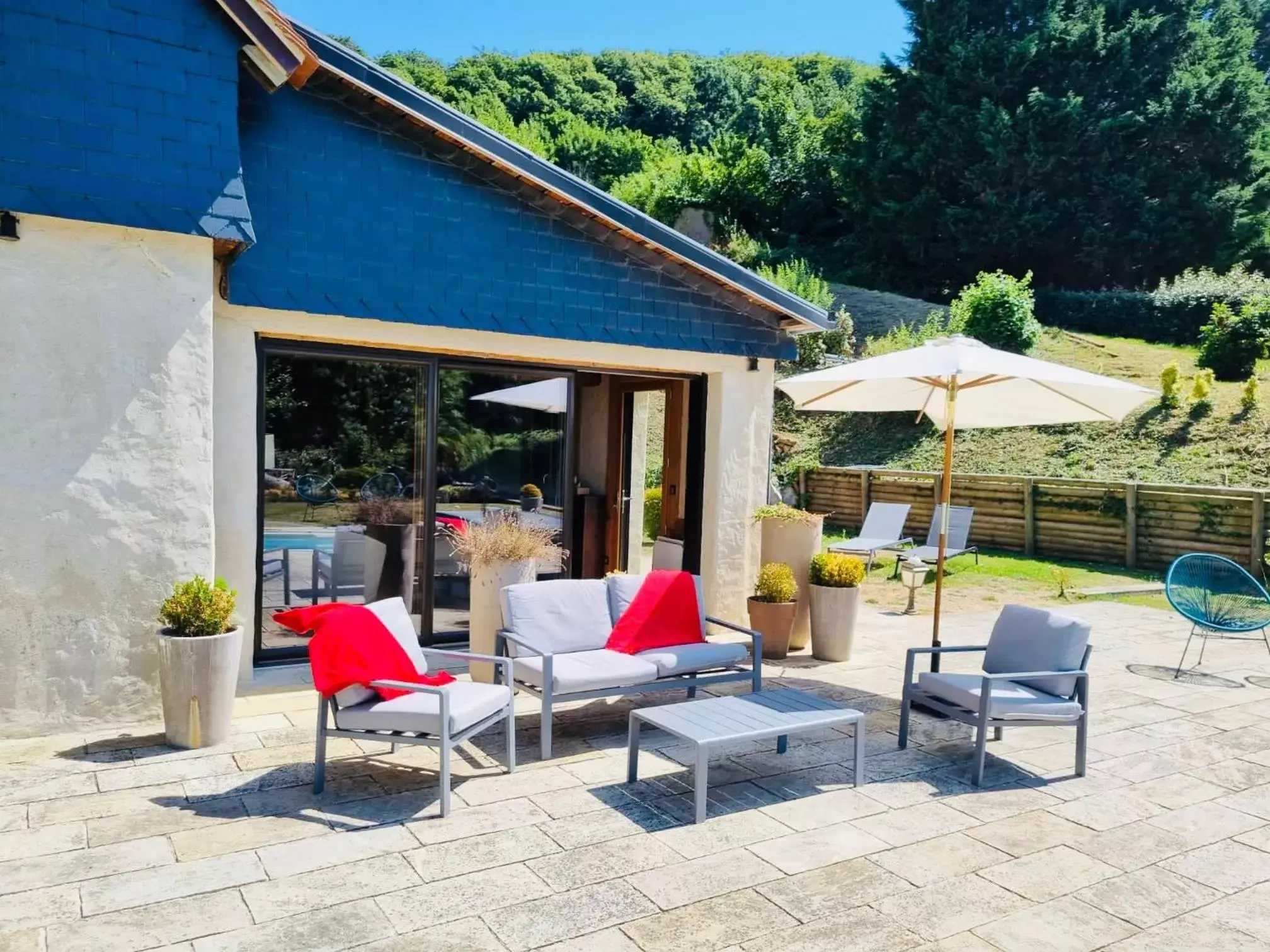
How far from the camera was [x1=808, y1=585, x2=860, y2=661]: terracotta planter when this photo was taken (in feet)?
24.8

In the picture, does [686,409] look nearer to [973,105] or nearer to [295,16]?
[295,16]

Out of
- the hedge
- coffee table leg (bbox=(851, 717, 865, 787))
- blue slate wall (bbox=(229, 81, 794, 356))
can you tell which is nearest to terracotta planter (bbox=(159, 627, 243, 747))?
blue slate wall (bbox=(229, 81, 794, 356))

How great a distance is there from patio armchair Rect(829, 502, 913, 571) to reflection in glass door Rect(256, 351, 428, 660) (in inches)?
273

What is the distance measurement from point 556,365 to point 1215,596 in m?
6.08

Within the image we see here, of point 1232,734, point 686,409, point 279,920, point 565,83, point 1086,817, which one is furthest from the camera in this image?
point 565,83

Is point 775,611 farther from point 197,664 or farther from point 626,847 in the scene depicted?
point 197,664

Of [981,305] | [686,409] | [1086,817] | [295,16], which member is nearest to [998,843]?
[1086,817]

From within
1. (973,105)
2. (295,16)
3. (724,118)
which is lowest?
(295,16)

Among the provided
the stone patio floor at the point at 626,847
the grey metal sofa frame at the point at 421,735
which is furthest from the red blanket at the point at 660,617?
the grey metal sofa frame at the point at 421,735

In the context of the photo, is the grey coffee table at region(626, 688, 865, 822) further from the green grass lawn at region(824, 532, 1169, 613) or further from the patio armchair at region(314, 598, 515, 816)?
the green grass lawn at region(824, 532, 1169, 613)

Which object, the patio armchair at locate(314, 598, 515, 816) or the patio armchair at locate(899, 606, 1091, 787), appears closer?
the patio armchair at locate(314, 598, 515, 816)

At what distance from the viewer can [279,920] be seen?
3.25 meters

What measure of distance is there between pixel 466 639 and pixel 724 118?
5000cm

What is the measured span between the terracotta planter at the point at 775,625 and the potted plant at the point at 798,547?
0.29 m
